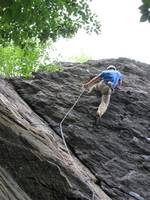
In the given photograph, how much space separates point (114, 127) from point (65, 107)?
70.0 inches

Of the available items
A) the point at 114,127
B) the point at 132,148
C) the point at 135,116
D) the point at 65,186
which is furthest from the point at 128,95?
the point at 65,186

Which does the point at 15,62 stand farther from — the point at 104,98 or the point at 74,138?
the point at 74,138

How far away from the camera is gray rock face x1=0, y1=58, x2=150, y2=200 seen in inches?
360

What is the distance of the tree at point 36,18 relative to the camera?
7.06 m

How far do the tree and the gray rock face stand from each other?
8.01 feet

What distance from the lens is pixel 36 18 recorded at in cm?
750

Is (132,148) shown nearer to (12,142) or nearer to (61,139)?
(61,139)

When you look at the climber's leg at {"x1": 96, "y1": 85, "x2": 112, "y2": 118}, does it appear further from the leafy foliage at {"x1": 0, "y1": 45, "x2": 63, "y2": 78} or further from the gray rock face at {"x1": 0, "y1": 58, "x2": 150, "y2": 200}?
the leafy foliage at {"x1": 0, "y1": 45, "x2": 63, "y2": 78}

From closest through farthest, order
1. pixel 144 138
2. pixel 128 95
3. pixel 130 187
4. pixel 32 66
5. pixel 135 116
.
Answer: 1. pixel 130 187
2. pixel 144 138
3. pixel 135 116
4. pixel 128 95
5. pixel 32 66

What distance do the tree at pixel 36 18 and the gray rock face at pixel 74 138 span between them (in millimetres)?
2440

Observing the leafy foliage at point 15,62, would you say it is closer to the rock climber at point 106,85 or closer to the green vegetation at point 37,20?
the rock climber at point 106,85

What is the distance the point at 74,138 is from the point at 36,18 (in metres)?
5.77

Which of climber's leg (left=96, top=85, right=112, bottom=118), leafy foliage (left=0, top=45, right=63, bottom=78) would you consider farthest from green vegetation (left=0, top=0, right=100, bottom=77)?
leafy foliage (left=0, top=45, right=63, bottom=78)

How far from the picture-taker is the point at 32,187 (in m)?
8.84
